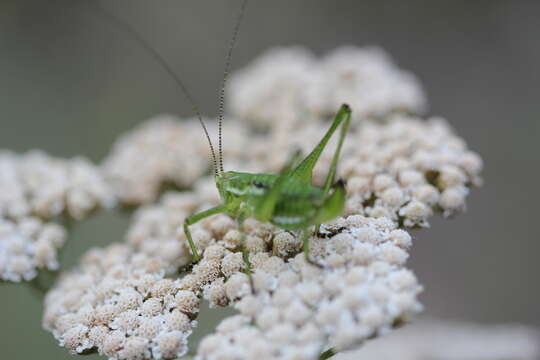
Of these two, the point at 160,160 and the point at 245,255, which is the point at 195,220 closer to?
the point at 245,255

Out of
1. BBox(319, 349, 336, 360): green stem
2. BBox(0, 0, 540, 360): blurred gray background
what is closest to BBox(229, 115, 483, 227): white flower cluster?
BBox(319, 349, 336, 360): green stem

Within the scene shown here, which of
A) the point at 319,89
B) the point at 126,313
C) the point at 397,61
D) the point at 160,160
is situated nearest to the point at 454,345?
the point at 319,89

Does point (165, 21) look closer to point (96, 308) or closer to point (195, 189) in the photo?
point (195, 189)

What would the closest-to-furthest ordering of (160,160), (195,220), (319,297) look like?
(319,297), (195,220), (160,160)

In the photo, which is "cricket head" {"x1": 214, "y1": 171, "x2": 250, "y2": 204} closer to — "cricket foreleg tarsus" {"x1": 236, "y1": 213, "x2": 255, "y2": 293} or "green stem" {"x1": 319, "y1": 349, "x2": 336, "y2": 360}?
"cricket foreleg tarsus" {"x1": 236, "y1": 213, "x2": 255, "y2": 293}

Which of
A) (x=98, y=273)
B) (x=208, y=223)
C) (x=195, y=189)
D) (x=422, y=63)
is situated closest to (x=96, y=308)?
(x=98, y=273)

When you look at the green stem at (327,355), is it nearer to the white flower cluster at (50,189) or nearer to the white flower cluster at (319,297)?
the white flower cluster at (319,297)
